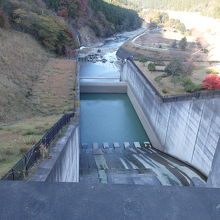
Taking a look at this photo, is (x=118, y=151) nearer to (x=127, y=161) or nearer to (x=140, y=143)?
(x=127, y=161)

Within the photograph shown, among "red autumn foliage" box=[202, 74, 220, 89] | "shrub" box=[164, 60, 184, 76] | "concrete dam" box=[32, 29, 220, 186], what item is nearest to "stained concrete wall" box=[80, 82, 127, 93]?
"concrete dam" box=[32, 29, 220, 186]

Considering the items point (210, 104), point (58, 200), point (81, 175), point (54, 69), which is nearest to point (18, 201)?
point (58, 200)

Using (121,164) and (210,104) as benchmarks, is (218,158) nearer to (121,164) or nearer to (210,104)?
(210,104)

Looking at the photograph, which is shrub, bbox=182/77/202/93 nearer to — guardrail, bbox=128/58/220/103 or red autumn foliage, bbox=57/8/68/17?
guardrail, bbox=128/58/220/103

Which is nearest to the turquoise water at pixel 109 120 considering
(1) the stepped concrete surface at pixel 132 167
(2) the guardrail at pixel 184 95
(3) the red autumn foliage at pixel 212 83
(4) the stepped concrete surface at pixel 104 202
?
(1) the stepped concrete surface at pixel 132 167

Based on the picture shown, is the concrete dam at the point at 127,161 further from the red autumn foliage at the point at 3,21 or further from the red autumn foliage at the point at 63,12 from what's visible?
the red autumn foliage at the point at 63,12

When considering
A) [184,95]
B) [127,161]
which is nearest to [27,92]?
[127,161]
